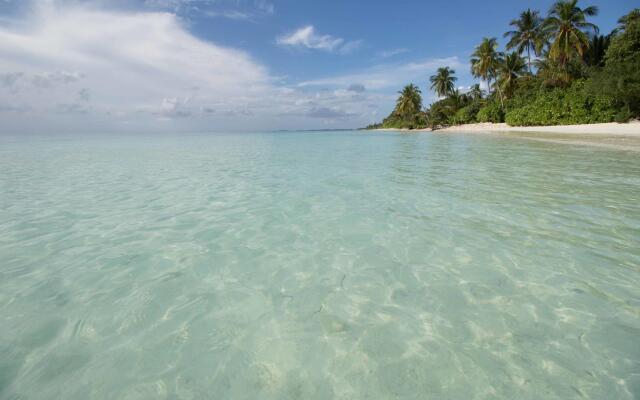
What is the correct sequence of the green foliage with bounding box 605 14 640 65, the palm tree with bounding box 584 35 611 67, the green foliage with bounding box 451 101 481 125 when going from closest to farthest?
the green foliage with bounding box 605 14 640 65 → the palm tree with bounding box 584 35 611 67 → the green foliage with bounding box 451 101 481 125

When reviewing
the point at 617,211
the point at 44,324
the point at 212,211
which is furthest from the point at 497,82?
the point at 44,324

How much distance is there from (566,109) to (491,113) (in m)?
13.4

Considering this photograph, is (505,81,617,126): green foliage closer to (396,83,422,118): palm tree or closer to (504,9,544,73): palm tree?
(504,9,544,73): palm tree

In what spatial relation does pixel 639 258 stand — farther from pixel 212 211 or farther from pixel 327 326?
pixel 212 211

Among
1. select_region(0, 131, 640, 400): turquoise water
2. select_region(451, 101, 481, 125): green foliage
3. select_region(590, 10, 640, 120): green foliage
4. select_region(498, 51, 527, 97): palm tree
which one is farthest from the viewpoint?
select_region(451, 101, 481, 125): green foliage

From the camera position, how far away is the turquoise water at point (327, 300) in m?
2.04

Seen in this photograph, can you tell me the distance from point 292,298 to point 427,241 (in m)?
2.13

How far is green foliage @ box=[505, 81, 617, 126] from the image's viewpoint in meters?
26.5

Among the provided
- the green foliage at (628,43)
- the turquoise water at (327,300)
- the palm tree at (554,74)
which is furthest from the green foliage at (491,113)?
the turquoise water at (327,300)

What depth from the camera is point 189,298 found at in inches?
118

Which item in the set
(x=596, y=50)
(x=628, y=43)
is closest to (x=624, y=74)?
(x=628, y=43)

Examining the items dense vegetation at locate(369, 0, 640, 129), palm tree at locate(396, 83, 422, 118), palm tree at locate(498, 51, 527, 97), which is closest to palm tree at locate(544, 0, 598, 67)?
dense vegetation at locate(369, 0, 640, 129)

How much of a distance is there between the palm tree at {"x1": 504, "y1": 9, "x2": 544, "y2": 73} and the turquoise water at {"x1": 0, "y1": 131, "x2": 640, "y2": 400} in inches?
1744

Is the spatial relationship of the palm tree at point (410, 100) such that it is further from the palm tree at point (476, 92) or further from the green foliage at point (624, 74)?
the green foliage at point (624, 74)
